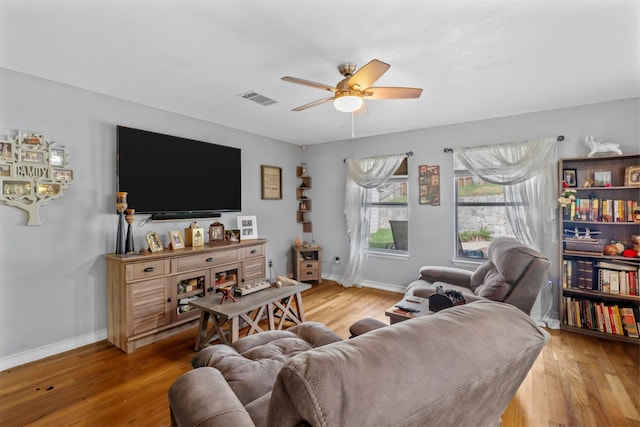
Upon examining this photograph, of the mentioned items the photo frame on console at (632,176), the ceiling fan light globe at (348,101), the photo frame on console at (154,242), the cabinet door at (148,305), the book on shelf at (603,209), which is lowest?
the cabinet door at (148,305)

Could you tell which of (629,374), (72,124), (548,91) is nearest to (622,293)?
(629,374)

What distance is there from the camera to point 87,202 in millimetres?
2732

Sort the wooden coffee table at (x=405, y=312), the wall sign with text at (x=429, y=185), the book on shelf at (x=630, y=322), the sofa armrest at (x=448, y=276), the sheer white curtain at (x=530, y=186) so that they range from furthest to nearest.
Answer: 1. the wall sign with text at (x=429, y=185)
2. the sheer white curtain at (x=530, y=186)
3. the sofa armrest at (x=448, y=276)
4. the book on shelf at (x=630, y=322)
5. the wooden coffee table at (x=405, y=312)

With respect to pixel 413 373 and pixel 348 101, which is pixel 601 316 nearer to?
pixel 348 101

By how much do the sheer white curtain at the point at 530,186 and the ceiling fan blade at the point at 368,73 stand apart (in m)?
2.38

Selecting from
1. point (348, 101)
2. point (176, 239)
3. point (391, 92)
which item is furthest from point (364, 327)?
point (176, 239)

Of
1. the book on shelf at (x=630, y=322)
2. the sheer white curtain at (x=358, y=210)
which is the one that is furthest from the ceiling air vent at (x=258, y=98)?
the book on shelf at (x=630, y=322)

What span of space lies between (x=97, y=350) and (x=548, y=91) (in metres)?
5.04

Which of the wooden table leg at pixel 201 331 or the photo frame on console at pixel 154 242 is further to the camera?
the photo frame on console at pixel 154 242

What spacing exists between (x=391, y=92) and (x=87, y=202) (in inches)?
118

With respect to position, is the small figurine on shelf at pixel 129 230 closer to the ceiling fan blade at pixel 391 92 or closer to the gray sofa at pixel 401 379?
the gray sofa at pixel 401 379

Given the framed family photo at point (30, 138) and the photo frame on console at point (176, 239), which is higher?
the framed family photo at point (30, 138)

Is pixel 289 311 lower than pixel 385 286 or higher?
higher

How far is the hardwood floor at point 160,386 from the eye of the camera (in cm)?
181
